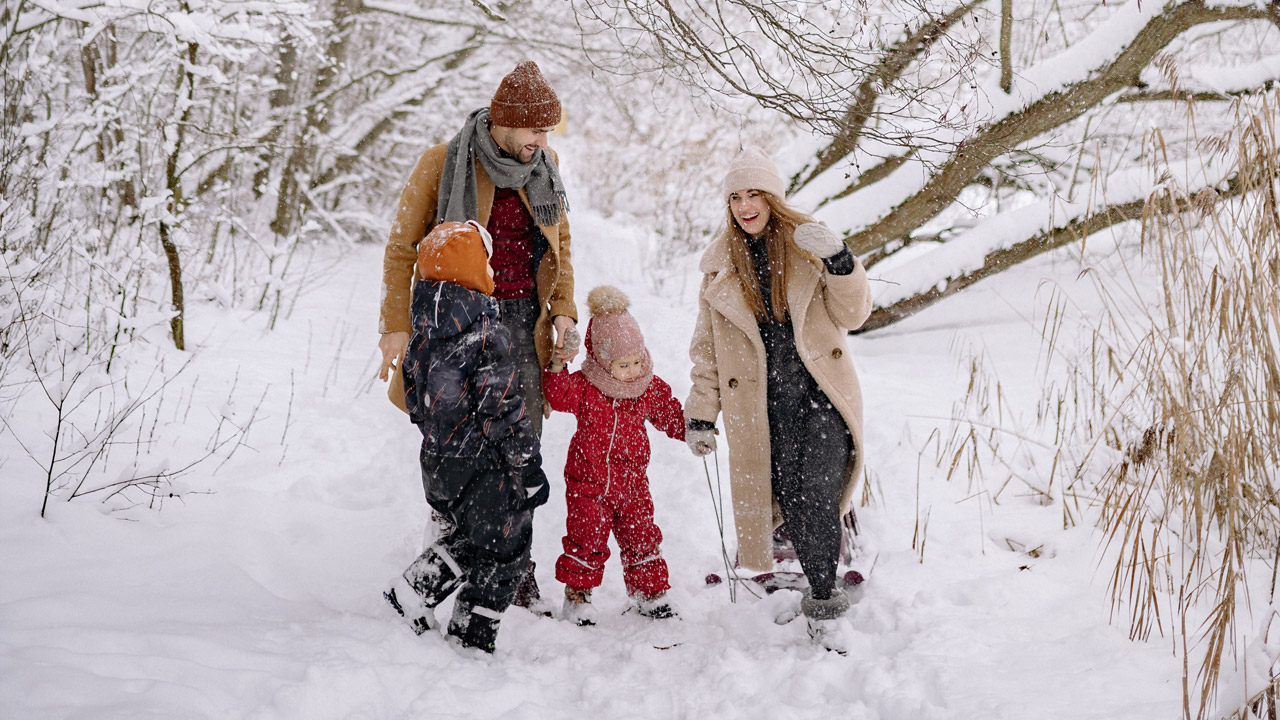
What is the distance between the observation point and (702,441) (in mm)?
2885

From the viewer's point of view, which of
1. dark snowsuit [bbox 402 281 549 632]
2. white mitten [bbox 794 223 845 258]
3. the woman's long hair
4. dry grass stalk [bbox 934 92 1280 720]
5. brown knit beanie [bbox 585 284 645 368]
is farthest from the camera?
brown knit beanie [bbox 585 284 645 368]

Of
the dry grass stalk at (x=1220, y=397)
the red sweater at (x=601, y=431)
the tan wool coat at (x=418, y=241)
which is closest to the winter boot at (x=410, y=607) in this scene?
the red sweater at (x=601, y=431)

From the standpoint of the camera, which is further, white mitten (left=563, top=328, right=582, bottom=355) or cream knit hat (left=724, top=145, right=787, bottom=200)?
white mitten (left=563, top=328, right=582, bottom=355)

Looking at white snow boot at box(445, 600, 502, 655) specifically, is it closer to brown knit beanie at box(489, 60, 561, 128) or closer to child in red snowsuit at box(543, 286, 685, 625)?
child in red snowsuit at box(543, 286, 685, 625)

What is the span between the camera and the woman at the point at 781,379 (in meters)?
2.70

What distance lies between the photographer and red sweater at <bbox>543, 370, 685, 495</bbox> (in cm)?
296

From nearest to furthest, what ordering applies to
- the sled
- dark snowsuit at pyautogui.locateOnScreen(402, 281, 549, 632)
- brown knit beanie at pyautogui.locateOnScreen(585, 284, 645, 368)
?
dark snowsuit at pyautogui.locateOnScreen(402, 281, 549, 632) → brown knit beanie at pyautogui.locateOnScreen(585, 284, 645, 368) → the sled

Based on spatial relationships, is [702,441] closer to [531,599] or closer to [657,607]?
[657,607]

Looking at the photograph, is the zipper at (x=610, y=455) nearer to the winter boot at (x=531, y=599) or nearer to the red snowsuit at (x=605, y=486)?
the red snowsuit at (x=605, y=486)

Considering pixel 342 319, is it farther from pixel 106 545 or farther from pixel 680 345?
pixel 106 545

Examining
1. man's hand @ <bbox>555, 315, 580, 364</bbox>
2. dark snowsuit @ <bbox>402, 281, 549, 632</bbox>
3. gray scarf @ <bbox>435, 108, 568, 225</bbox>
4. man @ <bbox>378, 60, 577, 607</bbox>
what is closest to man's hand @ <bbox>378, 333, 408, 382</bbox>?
man @ <bbox>378, 60, 577, 607</bbox>

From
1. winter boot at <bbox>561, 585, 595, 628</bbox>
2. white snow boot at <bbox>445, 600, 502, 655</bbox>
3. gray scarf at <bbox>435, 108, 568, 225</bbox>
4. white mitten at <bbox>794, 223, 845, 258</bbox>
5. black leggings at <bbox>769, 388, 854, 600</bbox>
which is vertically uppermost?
gray scarf at <bbox>435, 108, 568, 225</bbox>

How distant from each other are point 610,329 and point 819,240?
844mm

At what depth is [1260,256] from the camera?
82.7 inches
